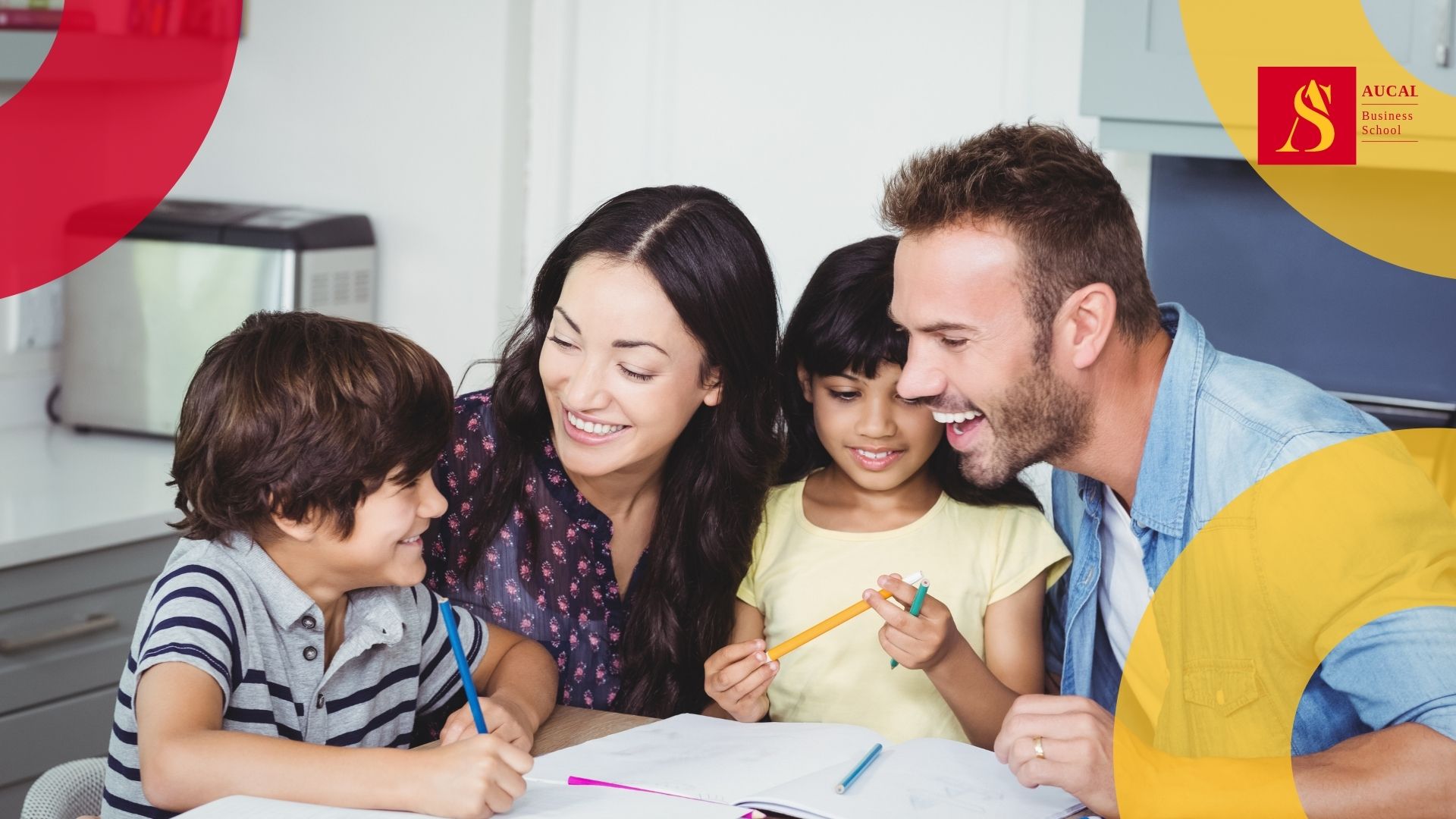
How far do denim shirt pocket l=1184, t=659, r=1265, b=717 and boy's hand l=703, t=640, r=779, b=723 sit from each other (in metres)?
0.40

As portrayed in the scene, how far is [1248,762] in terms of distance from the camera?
1.11 metres

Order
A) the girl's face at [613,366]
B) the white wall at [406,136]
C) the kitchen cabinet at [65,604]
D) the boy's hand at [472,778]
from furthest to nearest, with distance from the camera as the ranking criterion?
the white wall at [406,136] < the kitchen cabinet at [65,604] < the girl's face at [613,366] < the boy's hand at [472,778]

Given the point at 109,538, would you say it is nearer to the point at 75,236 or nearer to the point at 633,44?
the point at 75,236

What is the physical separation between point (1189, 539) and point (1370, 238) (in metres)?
1.25

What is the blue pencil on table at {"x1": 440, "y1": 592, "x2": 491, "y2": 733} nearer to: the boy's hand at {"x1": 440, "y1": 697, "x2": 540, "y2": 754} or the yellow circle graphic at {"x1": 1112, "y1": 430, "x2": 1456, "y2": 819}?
the boy's hand at {"x1": 440, "y1": 697, "x2": 540, "y2": 754}

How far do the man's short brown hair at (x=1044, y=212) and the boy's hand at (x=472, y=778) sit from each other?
661 mm

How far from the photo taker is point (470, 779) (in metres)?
1.04

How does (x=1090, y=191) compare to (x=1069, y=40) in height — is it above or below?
below

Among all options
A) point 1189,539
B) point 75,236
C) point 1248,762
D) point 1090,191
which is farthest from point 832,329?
point 75,236

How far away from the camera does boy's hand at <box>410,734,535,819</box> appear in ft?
3.39

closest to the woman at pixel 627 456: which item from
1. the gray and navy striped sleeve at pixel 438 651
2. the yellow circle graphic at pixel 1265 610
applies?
the gray and navy striped sleeve at pixel 438 651

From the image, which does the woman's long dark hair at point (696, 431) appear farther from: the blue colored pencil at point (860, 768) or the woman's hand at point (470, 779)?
the woman's hand at point (470, 779)

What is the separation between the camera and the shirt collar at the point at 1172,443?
1378 mm

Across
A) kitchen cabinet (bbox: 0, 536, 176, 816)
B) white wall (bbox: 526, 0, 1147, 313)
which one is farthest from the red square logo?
kitchen cabinet (bbox: 0, 536, 176, 816)
